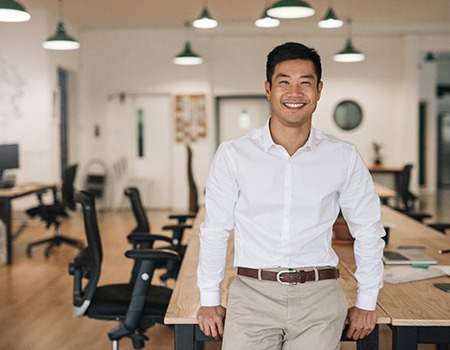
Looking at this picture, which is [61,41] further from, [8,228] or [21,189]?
A: [8,228]

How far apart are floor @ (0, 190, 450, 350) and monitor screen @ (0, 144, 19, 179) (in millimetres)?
962

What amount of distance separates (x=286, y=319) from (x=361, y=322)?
29 centimetres

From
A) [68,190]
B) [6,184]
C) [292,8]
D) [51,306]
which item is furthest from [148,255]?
[6,184]

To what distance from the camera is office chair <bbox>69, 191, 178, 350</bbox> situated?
133 inches

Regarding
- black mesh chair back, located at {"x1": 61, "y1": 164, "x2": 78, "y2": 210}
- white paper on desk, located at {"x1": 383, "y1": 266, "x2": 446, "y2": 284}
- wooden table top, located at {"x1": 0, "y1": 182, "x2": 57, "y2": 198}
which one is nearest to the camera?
white paper on desk, located at {"x1": 383, "y1": 266, "x2": 446, "y2": 284}

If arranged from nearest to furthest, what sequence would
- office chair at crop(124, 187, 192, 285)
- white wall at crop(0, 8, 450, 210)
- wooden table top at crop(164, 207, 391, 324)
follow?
wooden table top at crop(164, 207, 391, 324) → office chair at crop(124, 187, 192, 285) → white wall at crop(0, 8, 450, 210)

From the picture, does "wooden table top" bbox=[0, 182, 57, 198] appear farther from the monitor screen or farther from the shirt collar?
the shirt collar

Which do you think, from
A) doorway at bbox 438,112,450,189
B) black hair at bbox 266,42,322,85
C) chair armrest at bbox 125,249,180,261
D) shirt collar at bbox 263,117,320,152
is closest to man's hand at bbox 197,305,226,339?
shirt collar at bbox 263,117,320,152

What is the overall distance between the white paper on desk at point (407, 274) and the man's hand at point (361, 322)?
0.60 m

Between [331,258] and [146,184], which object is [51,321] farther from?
[146,184]

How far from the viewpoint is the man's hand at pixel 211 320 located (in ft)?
7.47

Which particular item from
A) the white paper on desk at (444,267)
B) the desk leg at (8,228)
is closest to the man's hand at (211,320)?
the white paper on desk at (444,267)

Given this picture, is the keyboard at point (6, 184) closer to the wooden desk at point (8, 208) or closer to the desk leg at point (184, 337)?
the wooden desk at point (8, 208)

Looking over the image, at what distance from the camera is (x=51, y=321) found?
499cm
